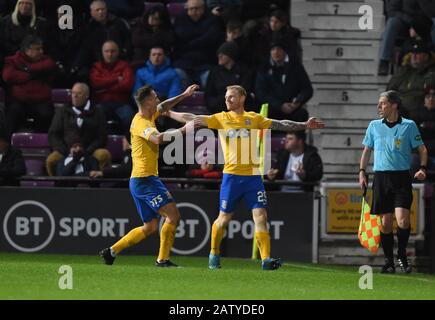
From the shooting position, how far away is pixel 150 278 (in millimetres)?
12375

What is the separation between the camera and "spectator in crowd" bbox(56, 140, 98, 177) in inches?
677

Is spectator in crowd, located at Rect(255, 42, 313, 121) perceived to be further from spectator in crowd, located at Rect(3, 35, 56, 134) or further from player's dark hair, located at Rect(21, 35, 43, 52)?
player's dark hair, located at Rect(21, 35, 43, 52)

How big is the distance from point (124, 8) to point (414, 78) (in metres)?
4.93

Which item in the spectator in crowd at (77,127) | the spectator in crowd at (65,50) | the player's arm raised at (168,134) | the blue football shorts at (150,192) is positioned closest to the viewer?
the player's arm raised at (168,134)

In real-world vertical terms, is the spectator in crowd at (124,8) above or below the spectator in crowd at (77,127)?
above

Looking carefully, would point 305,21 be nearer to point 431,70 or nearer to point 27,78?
point 431,70

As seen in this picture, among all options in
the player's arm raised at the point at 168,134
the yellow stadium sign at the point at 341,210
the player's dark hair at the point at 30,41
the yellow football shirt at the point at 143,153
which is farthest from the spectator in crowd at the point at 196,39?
the player's arm raised at the point at 168,134

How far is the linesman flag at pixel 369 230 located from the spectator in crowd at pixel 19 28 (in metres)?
6.48

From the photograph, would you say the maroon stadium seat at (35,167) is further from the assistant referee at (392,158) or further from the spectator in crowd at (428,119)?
the assistant referee at (392,158)

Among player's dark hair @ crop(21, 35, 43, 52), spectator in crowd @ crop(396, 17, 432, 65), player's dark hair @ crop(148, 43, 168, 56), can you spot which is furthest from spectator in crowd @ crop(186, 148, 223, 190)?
spectator in crowd @ crop(396, 17, 432, 65)

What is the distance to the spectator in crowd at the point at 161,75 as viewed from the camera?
18.4 m

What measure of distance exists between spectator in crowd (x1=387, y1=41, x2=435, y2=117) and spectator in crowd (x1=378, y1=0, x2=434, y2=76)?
0.56m

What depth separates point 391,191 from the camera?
14.4 metres

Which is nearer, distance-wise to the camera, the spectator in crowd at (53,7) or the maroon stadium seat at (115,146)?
the maroon stadium seat at (115,146)
